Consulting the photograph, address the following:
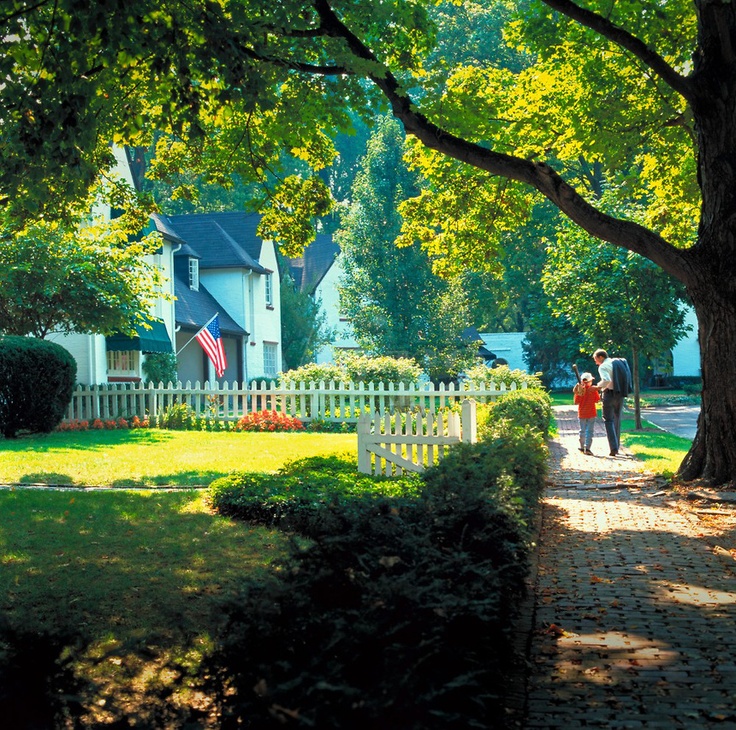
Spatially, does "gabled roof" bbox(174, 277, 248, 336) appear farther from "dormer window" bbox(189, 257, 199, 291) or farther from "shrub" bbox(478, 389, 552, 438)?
"shrub" bbox(478, 389, 552, 438)

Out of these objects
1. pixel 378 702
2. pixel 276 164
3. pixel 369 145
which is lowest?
pixel 378 702

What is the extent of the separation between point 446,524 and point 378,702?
2395mm

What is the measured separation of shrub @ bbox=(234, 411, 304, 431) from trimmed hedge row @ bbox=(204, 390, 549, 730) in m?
20.2

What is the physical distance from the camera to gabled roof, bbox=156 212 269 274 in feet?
132

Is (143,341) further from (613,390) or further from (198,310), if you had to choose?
(613,390)

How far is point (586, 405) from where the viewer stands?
1823 centimetres

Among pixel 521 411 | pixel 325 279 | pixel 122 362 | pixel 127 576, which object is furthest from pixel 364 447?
pixel 325 279

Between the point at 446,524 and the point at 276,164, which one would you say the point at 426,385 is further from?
the point at 446,524

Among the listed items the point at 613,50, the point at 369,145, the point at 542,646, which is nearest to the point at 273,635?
the point at 542,646

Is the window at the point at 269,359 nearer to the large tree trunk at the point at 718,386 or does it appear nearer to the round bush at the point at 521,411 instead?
the round bush at the point at 521,411

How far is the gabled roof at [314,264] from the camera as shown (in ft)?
184

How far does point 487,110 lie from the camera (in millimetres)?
15312

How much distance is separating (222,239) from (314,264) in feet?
54.6

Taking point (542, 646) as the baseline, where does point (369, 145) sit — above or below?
above
